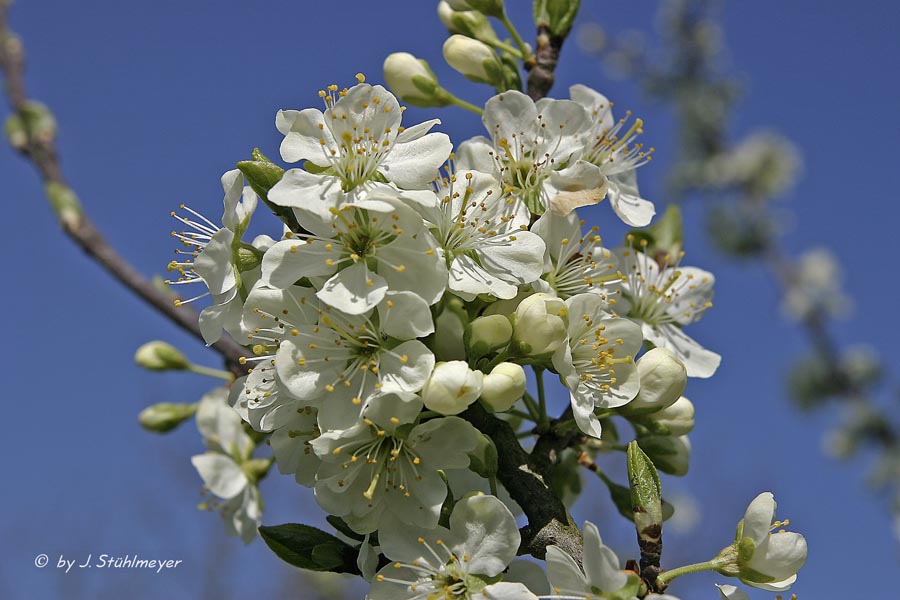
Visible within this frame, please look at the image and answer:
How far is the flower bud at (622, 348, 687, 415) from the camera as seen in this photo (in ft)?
5.21

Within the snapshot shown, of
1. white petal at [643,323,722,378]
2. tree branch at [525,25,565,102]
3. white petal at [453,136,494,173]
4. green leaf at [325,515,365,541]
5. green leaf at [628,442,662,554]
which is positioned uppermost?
tree branch at [525,25,565,102]

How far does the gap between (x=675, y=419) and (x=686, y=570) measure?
0.35 m

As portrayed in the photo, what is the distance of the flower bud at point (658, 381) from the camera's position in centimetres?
159

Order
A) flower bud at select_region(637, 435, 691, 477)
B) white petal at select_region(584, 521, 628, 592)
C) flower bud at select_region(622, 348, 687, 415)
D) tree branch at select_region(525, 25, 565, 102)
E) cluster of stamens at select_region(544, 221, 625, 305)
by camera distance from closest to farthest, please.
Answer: white petal at select_region(584, 521, 628, 592), flower bud at select_region(622, 348, 687, 415), cluster of stamens at select_region(544, 221, 625, 305), flower bud at select_region(637, 435, 691, 477), tree branch at select_region(525, 25, 565, 102)

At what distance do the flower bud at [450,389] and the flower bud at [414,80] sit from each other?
3.12 ft

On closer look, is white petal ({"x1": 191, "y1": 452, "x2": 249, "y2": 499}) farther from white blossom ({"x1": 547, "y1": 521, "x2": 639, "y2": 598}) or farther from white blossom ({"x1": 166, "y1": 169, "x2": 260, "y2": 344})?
white blossom ({"x1": 547, "y1": 521, "x2": 639, "y2": 598})

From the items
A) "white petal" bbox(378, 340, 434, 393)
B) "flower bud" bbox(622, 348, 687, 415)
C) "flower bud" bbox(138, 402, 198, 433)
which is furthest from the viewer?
"flower bud" bbox(138, 402, 198, 433)

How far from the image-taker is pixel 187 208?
182 cm

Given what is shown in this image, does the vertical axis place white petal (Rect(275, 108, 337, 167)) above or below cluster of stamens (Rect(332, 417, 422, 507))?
above

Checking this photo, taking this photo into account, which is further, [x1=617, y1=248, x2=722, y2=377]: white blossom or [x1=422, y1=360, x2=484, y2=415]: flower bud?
[x1=617, y1=248, x2=722, y2=377]: white blossom

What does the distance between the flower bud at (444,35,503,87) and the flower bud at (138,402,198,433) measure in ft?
4.26

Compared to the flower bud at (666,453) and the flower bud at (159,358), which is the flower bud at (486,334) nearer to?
the flower bud at (666,453)

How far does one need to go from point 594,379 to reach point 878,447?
765cm

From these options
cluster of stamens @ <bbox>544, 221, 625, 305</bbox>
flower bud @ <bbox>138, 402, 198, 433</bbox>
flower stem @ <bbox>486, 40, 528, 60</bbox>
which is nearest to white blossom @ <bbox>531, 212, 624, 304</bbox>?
cluster of stamens @ <bbox>544, 221, 625, 305</bbox>
